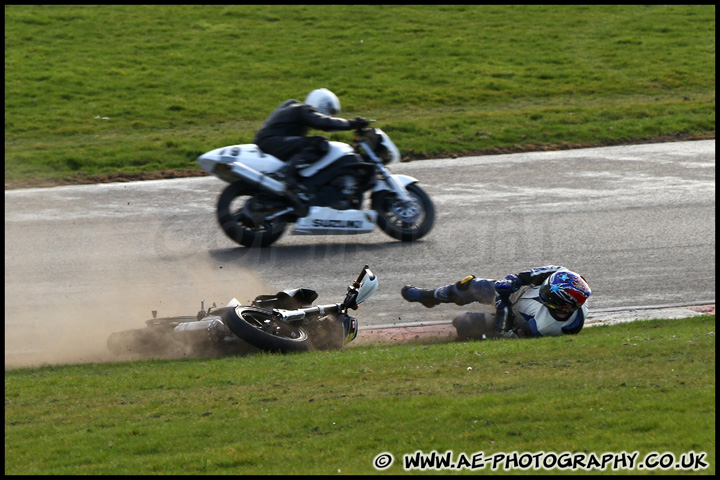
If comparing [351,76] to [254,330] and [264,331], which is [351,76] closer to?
[264,331]

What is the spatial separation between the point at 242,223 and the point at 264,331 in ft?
15.3

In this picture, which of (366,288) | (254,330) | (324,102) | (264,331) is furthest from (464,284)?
(324,102)

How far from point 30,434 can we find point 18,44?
2508cm

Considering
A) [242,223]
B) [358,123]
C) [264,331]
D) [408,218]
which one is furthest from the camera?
[408,218]

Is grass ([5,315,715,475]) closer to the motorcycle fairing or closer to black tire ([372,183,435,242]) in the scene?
the motorcycle fairing

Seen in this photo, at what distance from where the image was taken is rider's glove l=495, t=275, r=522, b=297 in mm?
9492

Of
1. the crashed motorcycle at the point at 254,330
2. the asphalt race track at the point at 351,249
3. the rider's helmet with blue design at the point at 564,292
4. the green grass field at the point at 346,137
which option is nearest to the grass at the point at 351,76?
the green grass field at the point at 346,137

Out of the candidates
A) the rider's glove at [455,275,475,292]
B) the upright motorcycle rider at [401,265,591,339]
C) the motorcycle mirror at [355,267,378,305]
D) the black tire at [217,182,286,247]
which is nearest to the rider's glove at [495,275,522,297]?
the upright motorcycle rider at [401,265,591,339]

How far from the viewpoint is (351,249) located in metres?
13.5

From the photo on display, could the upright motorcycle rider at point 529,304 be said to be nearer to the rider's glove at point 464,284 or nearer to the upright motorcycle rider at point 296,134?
the rider's glove at point 464,284

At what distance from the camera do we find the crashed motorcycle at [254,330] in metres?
8.80

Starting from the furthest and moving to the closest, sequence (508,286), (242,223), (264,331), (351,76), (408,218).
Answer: (351,76), (408,218), (242,223), (508,286), (264,331)

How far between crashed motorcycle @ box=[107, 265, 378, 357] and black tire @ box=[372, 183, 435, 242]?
4.12 metres

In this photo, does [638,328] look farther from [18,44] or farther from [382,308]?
[18,44]
